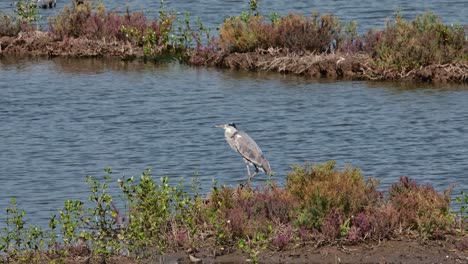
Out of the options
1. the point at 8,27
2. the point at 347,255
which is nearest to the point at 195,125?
the point at 8,27

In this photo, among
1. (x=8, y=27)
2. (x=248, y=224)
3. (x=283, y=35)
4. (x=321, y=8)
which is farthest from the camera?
(x=321, y=8)

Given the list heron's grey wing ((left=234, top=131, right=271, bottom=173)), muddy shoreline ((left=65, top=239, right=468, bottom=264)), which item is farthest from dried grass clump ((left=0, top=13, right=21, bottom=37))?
muddy shoreline ((left=65, top=239, right=468, bottom=264))

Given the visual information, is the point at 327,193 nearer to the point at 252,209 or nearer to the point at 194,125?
the point at 252,209

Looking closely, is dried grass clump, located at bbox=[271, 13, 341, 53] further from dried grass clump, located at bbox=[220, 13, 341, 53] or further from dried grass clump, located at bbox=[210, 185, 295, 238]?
dried grass clump, located at bbox=[210, 185, 295, 238]

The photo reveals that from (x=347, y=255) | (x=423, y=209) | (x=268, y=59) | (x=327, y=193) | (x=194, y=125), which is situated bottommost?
(x=194, y=125)

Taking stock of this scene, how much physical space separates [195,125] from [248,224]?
9.29 metres

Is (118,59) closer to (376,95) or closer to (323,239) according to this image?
(376,95)

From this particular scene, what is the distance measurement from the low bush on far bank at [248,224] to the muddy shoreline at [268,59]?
10.7 m

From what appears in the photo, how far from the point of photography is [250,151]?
57.7 feet

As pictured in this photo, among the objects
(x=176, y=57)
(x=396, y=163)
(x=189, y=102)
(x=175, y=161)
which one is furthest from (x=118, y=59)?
(x=396, y=163)

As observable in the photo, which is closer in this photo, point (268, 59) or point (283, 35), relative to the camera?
point (283, 35)

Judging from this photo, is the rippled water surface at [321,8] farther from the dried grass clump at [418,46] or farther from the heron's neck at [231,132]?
the heron's neck at [231,132]

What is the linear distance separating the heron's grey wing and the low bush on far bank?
6.59 ft

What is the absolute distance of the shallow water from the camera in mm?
20156
